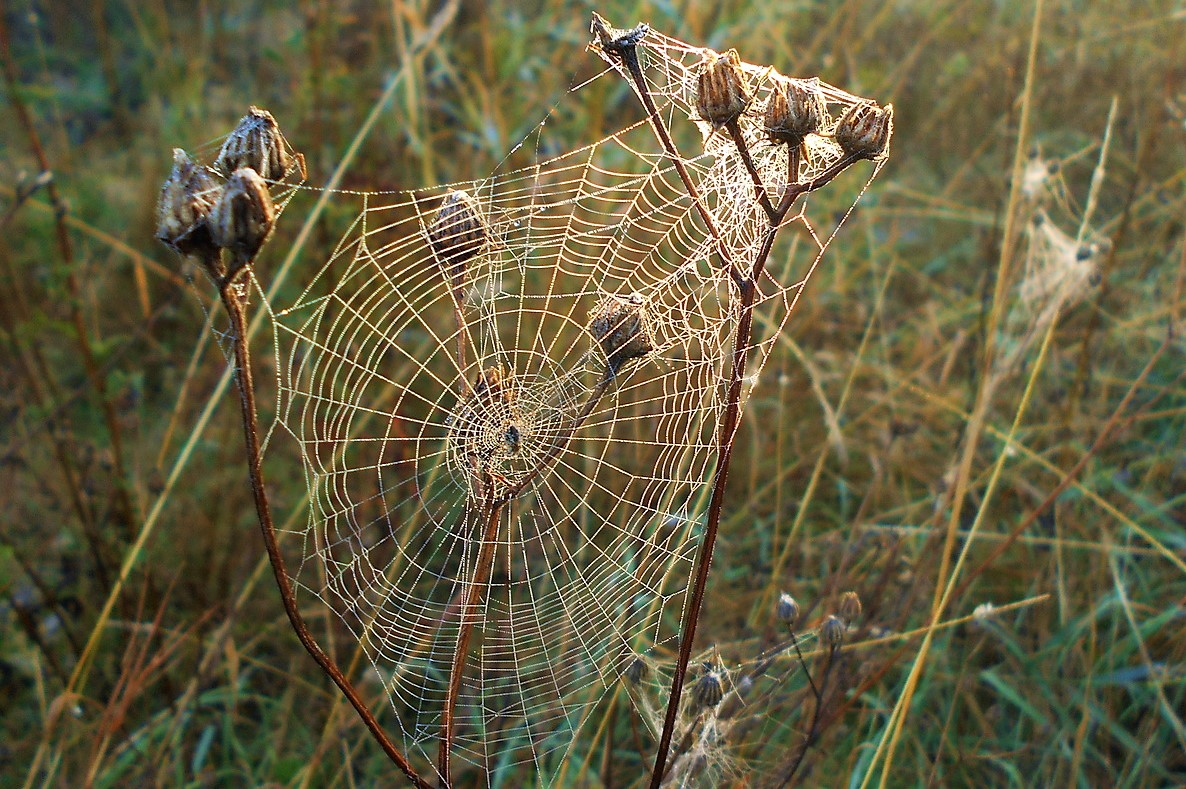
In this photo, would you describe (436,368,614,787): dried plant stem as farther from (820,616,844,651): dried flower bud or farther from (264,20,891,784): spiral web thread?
(820,616,844,651): dried flower bud

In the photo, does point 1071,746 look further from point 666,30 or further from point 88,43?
point 88,43

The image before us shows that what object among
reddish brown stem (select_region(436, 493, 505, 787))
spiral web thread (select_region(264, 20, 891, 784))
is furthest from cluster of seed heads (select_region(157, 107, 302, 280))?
reddish brown stem (select_region(436, 493, 505, 787))

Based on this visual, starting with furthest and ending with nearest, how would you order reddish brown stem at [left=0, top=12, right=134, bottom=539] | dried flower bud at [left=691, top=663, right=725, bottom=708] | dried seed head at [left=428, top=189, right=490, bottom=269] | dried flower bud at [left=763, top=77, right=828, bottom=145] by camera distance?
reddish brown stem at [left=0, top=12, right=134, bottom=539]
dried flower bud at [left=691, top=663, right=725, bottom=708]
dried seed head at [left=428, top=189, right=490, bottom=269]
dried flower bud at [left=763, top=77, right=828, bottom=145]

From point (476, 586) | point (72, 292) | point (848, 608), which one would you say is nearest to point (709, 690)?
point (848, 608)

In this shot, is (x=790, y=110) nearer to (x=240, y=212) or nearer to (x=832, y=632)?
(x=240, y=212)

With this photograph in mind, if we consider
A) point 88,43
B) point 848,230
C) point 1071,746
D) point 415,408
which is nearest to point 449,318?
point 415,408

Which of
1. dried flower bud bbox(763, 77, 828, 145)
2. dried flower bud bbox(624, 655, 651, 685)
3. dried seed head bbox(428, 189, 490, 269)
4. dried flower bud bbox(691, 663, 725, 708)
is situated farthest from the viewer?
dried flower bud bbox(624, 655, 651, 685)
